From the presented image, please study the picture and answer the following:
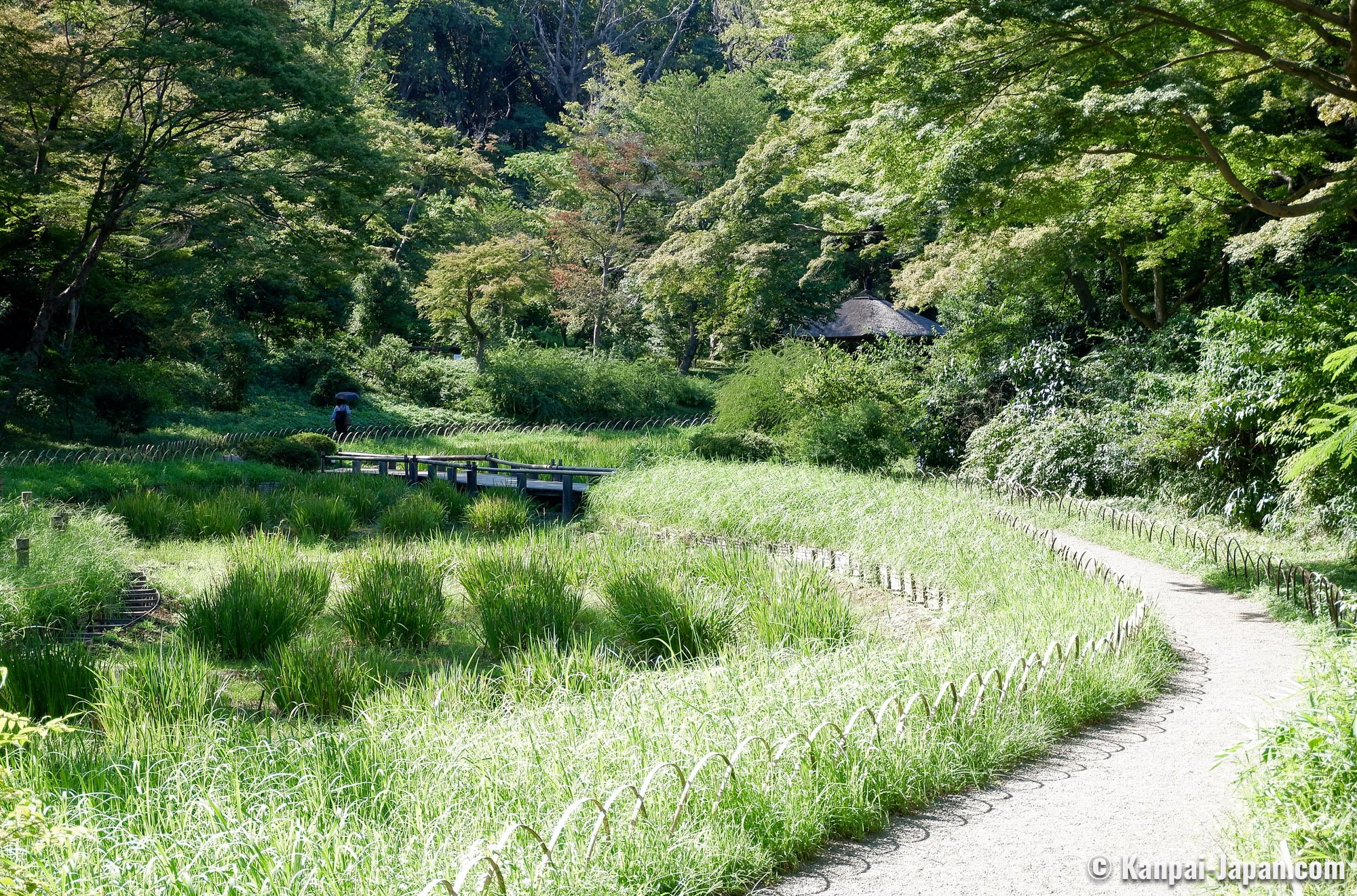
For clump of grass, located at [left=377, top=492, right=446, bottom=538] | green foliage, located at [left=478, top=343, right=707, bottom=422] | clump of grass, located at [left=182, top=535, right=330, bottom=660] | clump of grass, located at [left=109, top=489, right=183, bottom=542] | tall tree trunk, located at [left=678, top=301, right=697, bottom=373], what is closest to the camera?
clump of grass, located at [left=182, top=535, right=330, bottom=660]

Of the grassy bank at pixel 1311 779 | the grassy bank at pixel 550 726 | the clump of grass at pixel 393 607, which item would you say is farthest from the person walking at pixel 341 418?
the grassy bank at pixel 1311 779

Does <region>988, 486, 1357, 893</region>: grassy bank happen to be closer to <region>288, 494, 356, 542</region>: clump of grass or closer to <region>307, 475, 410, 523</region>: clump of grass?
<region>288, 494, 356, 542</region>: clump of grass

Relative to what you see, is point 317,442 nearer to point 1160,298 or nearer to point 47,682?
point 47,682

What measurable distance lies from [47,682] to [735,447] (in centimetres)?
1246

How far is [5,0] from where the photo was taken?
14797 mm

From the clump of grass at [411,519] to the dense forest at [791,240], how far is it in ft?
19.7

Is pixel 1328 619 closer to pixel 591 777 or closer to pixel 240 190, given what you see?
pixel 591 777

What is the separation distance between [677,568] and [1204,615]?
4.30 metres

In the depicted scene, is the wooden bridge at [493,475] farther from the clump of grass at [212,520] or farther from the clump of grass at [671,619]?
the clump of grass at [671,619]

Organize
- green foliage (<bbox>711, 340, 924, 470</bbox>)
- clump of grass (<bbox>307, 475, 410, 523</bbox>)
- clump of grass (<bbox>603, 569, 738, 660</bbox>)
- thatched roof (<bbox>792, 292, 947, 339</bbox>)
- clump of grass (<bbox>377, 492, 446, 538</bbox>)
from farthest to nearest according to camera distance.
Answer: thatched roof (<bbox>792, 292, 947, 339</bbox>)
green foliage (<bbox>711, 340, 924, 470</bbox>)
clump of grass (<bbox>307, 475, 410, 523</bbox>)
clump of grass (<bbox>377, 492, 446, 538</bbox>)
clump of grass (<bbox>603, 569, 738, 660</bbox>)

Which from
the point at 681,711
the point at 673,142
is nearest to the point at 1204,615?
the point at 681,711

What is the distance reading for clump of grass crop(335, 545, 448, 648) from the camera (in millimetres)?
7719

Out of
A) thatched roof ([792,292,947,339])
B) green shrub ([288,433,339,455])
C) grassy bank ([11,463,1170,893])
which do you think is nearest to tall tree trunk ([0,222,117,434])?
green shrub ([288,433,339,455])

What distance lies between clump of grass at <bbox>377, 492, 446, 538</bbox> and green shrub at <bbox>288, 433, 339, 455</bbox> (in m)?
5.29
